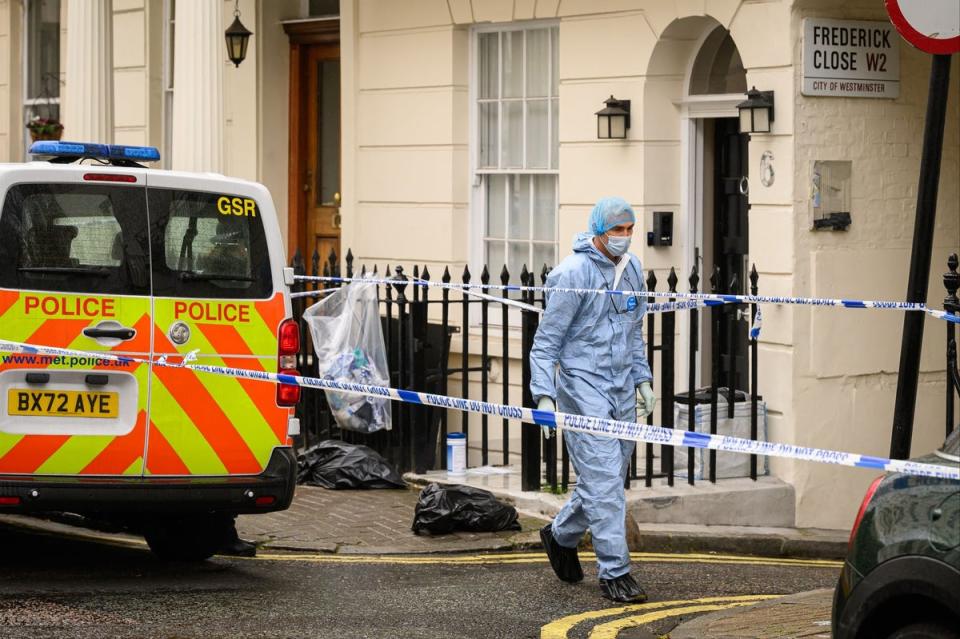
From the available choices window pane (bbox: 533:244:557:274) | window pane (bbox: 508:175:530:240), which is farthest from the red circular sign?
window pane (bbox: 508:175:530:240)

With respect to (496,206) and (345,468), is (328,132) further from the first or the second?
(345,468)

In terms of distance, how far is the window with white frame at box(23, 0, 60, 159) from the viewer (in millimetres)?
18859

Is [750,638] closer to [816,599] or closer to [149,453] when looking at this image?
[816,599]

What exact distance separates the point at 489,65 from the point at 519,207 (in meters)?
1.16

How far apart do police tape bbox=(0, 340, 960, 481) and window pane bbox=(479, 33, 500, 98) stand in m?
5.86

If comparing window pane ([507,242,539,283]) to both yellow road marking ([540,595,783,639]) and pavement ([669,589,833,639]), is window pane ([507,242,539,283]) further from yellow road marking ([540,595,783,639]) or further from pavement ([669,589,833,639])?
pavement ([669,589,833,639])

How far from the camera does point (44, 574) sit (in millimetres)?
7797

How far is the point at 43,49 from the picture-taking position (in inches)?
749

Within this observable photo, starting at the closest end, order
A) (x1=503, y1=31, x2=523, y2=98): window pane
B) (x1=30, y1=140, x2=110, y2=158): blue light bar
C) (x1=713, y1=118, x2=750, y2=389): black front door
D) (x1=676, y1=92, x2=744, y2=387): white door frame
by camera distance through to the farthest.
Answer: (x1=30, y1=140, x2=110, y2=158): blue light bar < (x1=713, y1=118, x2=750, y2=389): black front door < (x1=676, y1=92, x2=744, y2=387): white door frame < (x1=503, y1=31, x2=523, y2=98): window pane

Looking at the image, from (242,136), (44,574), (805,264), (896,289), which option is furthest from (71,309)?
(242,136)

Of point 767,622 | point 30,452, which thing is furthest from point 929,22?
point 30,452

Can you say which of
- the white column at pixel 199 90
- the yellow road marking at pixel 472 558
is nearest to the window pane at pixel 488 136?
the white column at pixel 199 90

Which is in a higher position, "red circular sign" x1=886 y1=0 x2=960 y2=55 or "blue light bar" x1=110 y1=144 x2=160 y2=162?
"red circular sign" x1=886 y1=0 x2=960 y2=55

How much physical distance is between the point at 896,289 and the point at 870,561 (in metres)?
6.55
